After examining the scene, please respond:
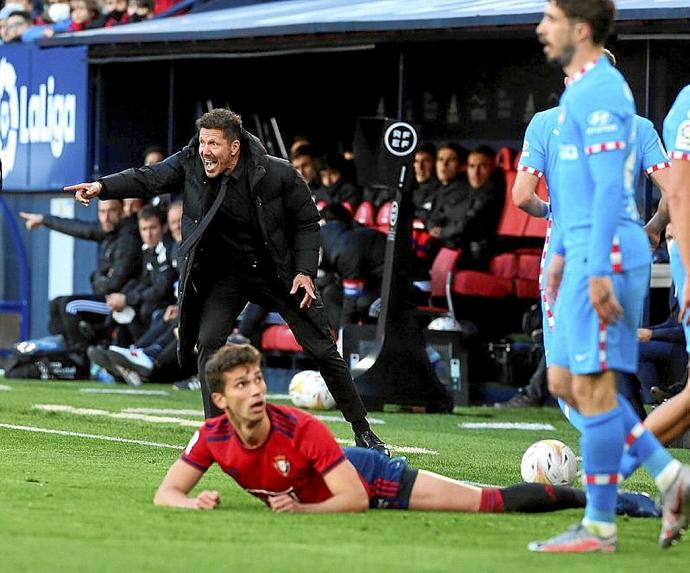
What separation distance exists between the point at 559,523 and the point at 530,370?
28.1ft

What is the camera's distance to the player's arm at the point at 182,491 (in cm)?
745

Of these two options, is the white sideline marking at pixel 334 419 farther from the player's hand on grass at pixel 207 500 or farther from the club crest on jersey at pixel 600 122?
the club crest on jersey at pixel 600 122

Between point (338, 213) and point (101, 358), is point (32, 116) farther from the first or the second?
point (338, 213)

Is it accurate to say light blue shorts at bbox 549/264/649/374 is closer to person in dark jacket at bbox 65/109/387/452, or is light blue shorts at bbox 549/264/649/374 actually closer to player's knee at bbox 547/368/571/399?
player's knee at bbox 547/368/571/399

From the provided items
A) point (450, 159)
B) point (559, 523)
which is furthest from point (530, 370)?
point (559, 523)

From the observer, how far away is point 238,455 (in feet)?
23.7

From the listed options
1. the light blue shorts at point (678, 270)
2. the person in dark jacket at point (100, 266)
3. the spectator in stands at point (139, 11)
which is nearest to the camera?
the light blue shorts at point (678, 270)

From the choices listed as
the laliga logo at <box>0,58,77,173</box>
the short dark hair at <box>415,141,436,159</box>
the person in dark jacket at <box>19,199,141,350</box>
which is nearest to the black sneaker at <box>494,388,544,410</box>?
the short dark hair at <box>415,141,436,159</box>

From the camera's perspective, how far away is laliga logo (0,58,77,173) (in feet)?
65.7

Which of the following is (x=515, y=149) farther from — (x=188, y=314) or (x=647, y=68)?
(x=188, y=314)

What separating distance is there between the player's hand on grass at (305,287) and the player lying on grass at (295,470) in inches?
103

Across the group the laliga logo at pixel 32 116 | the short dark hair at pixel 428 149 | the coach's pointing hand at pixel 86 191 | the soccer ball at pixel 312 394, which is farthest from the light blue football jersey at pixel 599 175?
the laliga logo at pixel 32 116

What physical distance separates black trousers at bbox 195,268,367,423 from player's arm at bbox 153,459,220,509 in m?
2.59

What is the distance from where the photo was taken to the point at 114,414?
1366 cm
